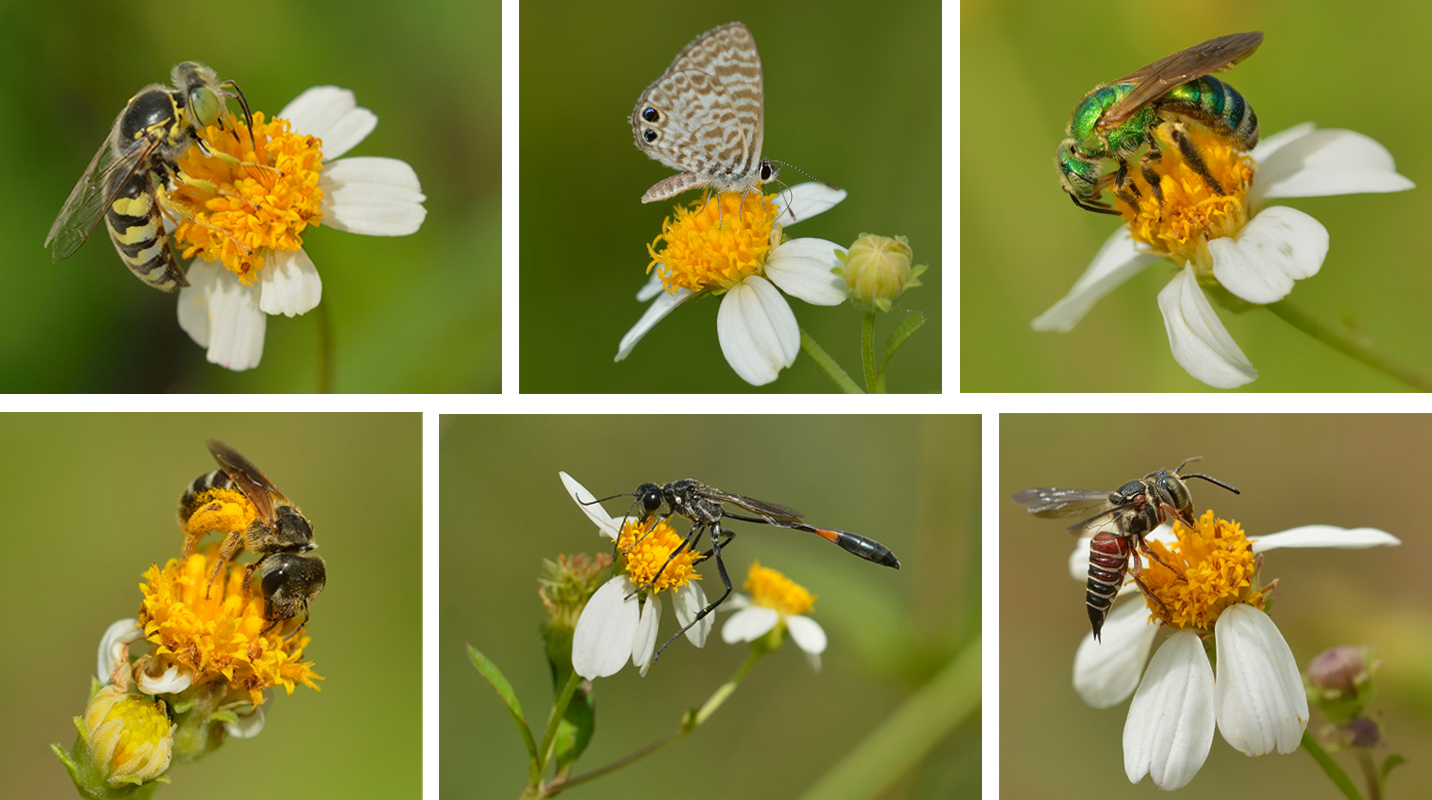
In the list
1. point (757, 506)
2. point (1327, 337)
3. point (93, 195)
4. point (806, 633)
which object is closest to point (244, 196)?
point (93, 195)

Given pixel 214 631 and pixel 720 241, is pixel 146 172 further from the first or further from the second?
pixel 720 241

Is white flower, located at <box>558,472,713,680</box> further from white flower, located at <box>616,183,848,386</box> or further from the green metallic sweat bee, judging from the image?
the green metallic sweat bee

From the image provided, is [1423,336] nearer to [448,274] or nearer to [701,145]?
[701,145]

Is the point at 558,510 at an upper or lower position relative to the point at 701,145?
lower

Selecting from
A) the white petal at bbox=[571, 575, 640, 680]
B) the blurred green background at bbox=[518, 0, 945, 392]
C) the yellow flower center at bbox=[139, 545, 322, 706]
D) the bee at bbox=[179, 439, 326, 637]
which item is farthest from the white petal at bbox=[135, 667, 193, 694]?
the blurred green background at bbox=[518, 0, 945, 392]

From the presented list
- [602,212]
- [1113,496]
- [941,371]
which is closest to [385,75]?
[602,212]

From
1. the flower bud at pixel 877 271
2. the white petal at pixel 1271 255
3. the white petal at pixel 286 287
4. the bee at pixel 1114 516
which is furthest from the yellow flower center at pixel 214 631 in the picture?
the white petal at pixel 1271 255
